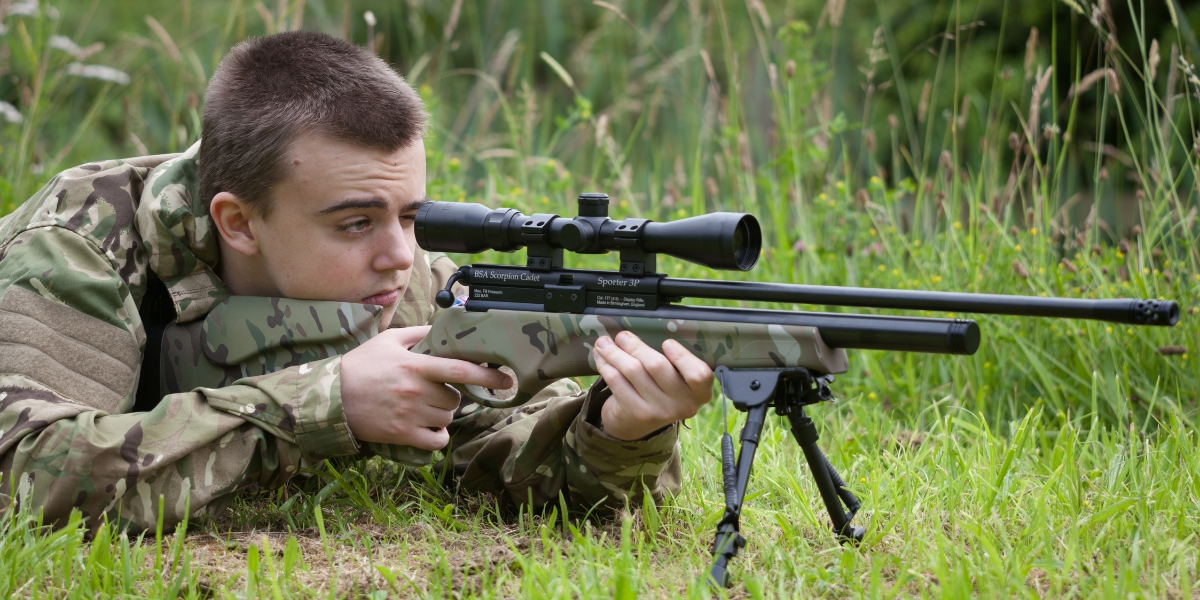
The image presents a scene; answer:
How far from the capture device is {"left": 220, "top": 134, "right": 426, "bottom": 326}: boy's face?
3016 mm

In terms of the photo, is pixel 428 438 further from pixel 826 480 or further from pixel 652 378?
pixel 826 480

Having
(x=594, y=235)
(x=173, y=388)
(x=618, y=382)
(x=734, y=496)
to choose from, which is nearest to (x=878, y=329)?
(x=734, y=496)

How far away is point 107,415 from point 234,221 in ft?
2.34

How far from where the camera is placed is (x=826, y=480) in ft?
8.57

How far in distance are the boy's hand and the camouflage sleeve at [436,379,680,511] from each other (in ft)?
0.89

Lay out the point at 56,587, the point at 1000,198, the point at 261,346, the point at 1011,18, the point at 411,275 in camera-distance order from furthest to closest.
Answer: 1. the point at 1011,18
2. the point at 1000,198
3. the point at 411,275
4. the point at 261,346
5. the point at 56,587

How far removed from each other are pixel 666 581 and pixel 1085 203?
9714 millimetres

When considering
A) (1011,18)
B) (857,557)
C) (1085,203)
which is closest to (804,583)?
(857,557)

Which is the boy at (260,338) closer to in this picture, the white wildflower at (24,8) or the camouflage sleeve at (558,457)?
the camouflage sleeve at (558,457)

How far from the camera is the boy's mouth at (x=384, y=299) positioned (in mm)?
3168

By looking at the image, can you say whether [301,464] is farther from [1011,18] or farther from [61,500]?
[1011,18]

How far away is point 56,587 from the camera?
249cm

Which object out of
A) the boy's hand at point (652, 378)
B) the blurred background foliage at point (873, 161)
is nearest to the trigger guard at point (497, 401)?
the boy's hand at point (652, 378)

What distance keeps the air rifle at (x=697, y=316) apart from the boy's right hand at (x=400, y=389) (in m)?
0.05
